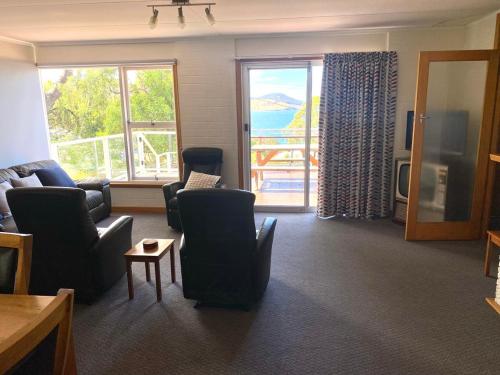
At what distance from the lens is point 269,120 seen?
5207 mm

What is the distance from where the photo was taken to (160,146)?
5461 millimetres

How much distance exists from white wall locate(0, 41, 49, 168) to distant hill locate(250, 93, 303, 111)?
3083mm

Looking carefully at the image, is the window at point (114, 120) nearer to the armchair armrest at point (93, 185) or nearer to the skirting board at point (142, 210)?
the skirting board at point (142, 210)

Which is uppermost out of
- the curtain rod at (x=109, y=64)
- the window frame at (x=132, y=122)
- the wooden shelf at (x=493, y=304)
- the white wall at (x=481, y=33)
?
the white wall at (x=481, y=33)

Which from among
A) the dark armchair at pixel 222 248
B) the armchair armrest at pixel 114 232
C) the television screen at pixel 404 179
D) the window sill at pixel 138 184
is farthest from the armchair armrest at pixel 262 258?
the window sill at pixel 138 184

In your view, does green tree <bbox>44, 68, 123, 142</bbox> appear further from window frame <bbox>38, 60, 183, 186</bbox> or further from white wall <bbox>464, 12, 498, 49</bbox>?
white wall <bbox>464, 12, 498, 49</bbox>

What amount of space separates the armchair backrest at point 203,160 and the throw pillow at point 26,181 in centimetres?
175

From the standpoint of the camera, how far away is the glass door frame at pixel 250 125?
4.96m

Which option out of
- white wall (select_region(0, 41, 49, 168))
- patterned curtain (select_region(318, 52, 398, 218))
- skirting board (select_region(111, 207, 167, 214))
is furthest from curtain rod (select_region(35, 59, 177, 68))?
patterned curtain (select_region(318, 52, 398, 218))

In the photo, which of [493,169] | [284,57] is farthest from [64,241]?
[493,169]

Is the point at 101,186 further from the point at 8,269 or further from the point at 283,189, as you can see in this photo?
the point at 8,269

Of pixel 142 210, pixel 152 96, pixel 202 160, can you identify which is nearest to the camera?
pixel 202 160

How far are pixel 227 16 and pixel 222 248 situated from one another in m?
2.47

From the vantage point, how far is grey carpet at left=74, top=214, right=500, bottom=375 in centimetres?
218
